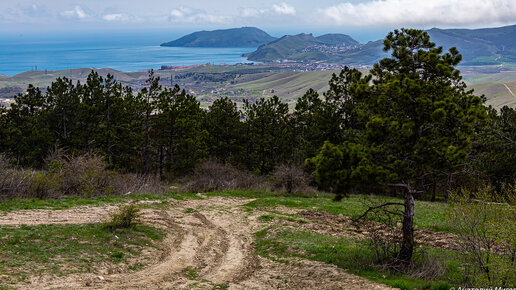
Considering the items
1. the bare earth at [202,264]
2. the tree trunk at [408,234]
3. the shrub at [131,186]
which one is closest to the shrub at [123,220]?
the bare earth at [202,264]

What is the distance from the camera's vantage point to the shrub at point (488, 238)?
28.4 ft

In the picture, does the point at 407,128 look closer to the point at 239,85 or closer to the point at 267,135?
the point at 267,135

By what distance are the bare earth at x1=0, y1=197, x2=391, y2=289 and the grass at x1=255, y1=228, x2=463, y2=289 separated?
1.29 ft

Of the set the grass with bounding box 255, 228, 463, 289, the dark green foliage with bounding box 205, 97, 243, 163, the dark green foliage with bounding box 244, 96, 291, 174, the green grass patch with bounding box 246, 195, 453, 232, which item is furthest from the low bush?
the dark green foliage with bounding box 205, 97, 243, 163

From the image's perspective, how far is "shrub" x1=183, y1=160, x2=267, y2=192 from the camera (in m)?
28.0

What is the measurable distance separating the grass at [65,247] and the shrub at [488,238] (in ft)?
31.9

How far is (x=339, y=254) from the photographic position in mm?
12438

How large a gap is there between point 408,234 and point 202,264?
6.84m

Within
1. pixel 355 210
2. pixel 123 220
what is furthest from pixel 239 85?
pixel 123 220

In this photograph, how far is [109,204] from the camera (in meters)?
19.0

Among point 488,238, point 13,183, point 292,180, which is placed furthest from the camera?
point 292,180

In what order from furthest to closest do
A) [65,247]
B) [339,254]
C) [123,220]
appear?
1. [123,220]
2. [339,254]
3. [65,247]

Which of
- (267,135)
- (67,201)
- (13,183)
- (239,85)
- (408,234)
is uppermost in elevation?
(239,85)

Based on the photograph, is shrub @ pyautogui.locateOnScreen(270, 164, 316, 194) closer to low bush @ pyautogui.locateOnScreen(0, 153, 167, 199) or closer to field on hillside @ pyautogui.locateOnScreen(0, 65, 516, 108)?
low bush @ pyautogui.locateOnScreen(0, 153, 167, 199)
